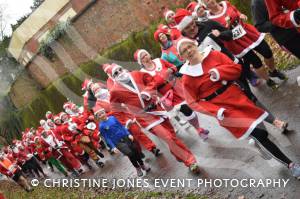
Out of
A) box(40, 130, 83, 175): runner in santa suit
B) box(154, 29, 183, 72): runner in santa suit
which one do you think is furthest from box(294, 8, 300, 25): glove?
box(40, 130, 83, 175): runner in santa suit

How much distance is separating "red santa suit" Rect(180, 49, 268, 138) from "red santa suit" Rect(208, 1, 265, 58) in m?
2.28

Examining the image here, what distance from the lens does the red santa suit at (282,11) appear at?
230 inches

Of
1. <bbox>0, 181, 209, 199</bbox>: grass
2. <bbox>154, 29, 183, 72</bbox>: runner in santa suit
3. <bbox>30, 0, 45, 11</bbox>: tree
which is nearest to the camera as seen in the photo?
<bbox>0, 181, 209, 199</bbox>: grass

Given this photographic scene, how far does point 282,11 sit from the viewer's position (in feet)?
19.6

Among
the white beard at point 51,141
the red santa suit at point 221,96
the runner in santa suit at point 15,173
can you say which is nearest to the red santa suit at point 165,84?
the red santa suit at point 221,96

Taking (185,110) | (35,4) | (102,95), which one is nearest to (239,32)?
(185,110)

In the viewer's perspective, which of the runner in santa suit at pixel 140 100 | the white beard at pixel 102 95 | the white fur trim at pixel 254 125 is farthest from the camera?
the white beard at pixel 102 95

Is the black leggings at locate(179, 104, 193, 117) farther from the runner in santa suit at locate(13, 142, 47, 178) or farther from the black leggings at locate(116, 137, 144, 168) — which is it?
the runner in santa suit at locate(13, 142, 47, 178)

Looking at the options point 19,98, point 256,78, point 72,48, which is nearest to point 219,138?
point 256,78

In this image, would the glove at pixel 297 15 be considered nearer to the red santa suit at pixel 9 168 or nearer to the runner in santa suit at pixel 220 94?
the runner in santa suit at pixel 220 94

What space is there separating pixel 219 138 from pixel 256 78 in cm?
150

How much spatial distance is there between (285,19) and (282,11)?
0.16 m

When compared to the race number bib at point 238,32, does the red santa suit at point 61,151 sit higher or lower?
lower

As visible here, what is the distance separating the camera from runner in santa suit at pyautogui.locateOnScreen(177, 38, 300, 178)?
589 cm
